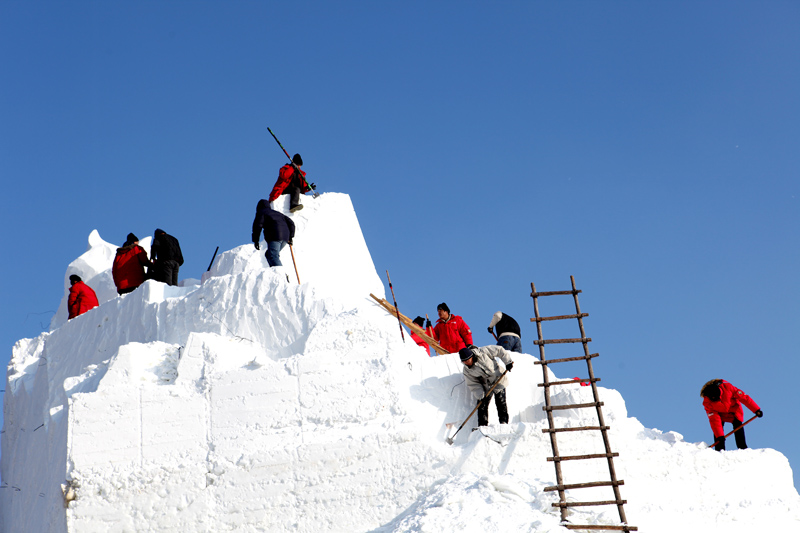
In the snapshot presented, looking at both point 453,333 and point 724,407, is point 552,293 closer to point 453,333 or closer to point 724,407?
point 453,333

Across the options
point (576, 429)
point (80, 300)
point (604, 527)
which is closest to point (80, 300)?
point (80, 300)

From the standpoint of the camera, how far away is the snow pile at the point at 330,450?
30.2 ft

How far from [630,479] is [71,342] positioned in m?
7.57

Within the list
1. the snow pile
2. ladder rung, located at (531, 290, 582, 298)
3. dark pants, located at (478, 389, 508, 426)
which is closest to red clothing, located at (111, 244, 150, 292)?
the snow pile

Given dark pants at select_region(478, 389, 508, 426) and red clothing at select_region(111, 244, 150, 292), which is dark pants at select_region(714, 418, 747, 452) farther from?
red clothing at select_region(111, 244, 150, 292)

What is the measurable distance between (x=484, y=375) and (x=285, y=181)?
5027 mm

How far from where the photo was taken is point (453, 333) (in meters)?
12.3

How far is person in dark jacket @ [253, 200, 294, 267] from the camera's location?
39.1 ft

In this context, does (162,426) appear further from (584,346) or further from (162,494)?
(584,346)

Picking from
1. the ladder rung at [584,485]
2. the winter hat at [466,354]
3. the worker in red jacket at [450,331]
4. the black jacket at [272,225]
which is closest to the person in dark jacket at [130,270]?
the black jacket at [272,225]

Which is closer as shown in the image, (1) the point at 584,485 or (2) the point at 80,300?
(1) the point at 584,485

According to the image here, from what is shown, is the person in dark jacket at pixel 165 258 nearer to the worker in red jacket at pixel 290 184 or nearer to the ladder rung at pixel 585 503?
the worker in red jacket at pixel 290 184

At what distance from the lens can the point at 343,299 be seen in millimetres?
11016

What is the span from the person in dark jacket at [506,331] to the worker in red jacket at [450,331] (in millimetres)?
372
